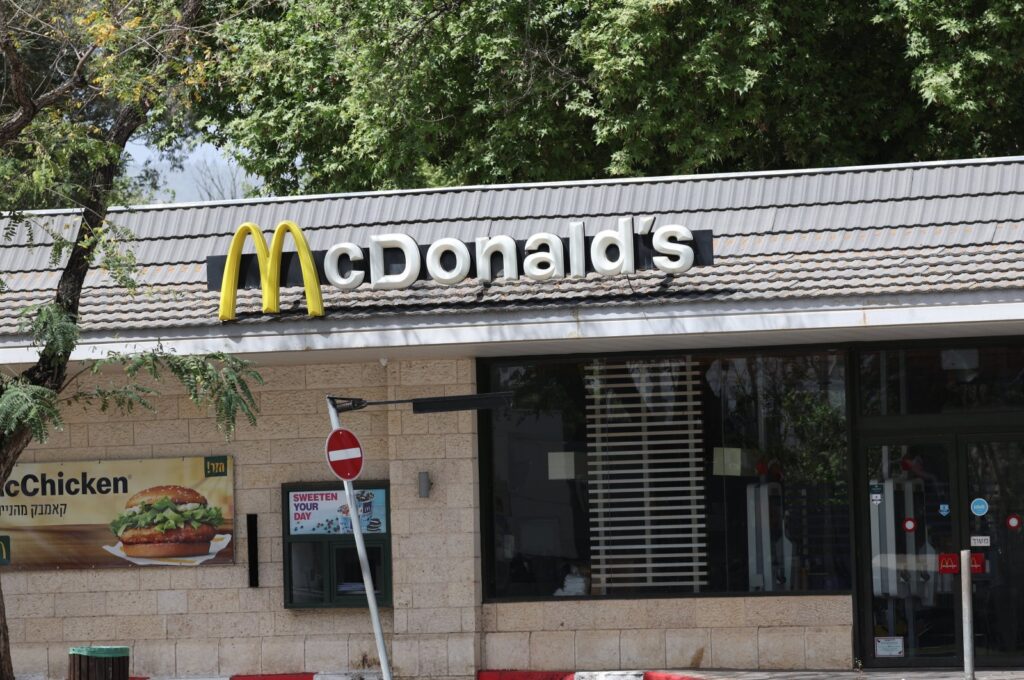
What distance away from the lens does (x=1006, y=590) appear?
13461 mm

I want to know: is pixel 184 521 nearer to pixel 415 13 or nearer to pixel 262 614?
pixel 262 614

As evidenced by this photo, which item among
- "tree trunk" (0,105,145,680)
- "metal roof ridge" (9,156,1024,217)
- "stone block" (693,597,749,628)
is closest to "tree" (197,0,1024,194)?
"metal roof ridge" (9,156,1024,217)

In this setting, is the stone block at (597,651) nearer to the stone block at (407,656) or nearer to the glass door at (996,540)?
the stone block at (407,656)

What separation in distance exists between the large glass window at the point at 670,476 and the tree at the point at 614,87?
819 centimetres

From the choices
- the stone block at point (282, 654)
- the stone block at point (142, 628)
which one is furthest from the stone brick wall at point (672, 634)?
the stone block at point (142, 628)

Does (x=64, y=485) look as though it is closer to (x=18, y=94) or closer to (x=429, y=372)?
(x=429, y=372)

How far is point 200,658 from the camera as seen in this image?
14.2 meters

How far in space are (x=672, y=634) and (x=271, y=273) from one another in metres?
5.32

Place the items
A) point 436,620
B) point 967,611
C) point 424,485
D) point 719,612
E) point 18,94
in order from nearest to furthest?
point 967,611
point 18,94
point 719,612
point 436,620
point 424,485

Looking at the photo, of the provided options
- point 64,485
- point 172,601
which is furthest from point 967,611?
point 64,485

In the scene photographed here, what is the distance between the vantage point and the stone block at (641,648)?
1370 cm

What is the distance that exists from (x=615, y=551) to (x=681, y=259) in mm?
3203

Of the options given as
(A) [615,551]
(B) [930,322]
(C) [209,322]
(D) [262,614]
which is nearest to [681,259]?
(B) [930,322]

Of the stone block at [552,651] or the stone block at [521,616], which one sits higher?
the stone block at [521,616]
